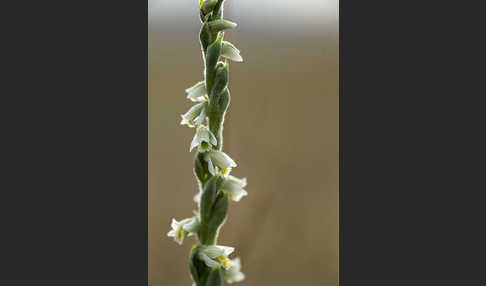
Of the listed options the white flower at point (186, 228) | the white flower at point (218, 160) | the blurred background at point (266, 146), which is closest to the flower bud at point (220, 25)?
the white flower at point (218, 160)

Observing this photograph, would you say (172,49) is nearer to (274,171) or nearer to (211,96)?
(274,171)

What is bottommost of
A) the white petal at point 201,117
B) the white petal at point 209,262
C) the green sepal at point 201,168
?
the white petal at point 209,262

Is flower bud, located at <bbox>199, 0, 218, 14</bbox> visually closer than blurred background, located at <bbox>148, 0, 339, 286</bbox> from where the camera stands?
Yes

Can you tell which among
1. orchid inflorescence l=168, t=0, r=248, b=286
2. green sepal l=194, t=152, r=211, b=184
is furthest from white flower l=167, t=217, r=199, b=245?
green sepal l=194, t=152, r=211, b=184

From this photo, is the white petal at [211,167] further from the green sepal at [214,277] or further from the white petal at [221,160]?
the green sepal at [214,277]

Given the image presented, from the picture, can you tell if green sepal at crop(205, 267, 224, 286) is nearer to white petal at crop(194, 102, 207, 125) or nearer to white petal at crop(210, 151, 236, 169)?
white petal at crop(210, 151, 236, 169)
